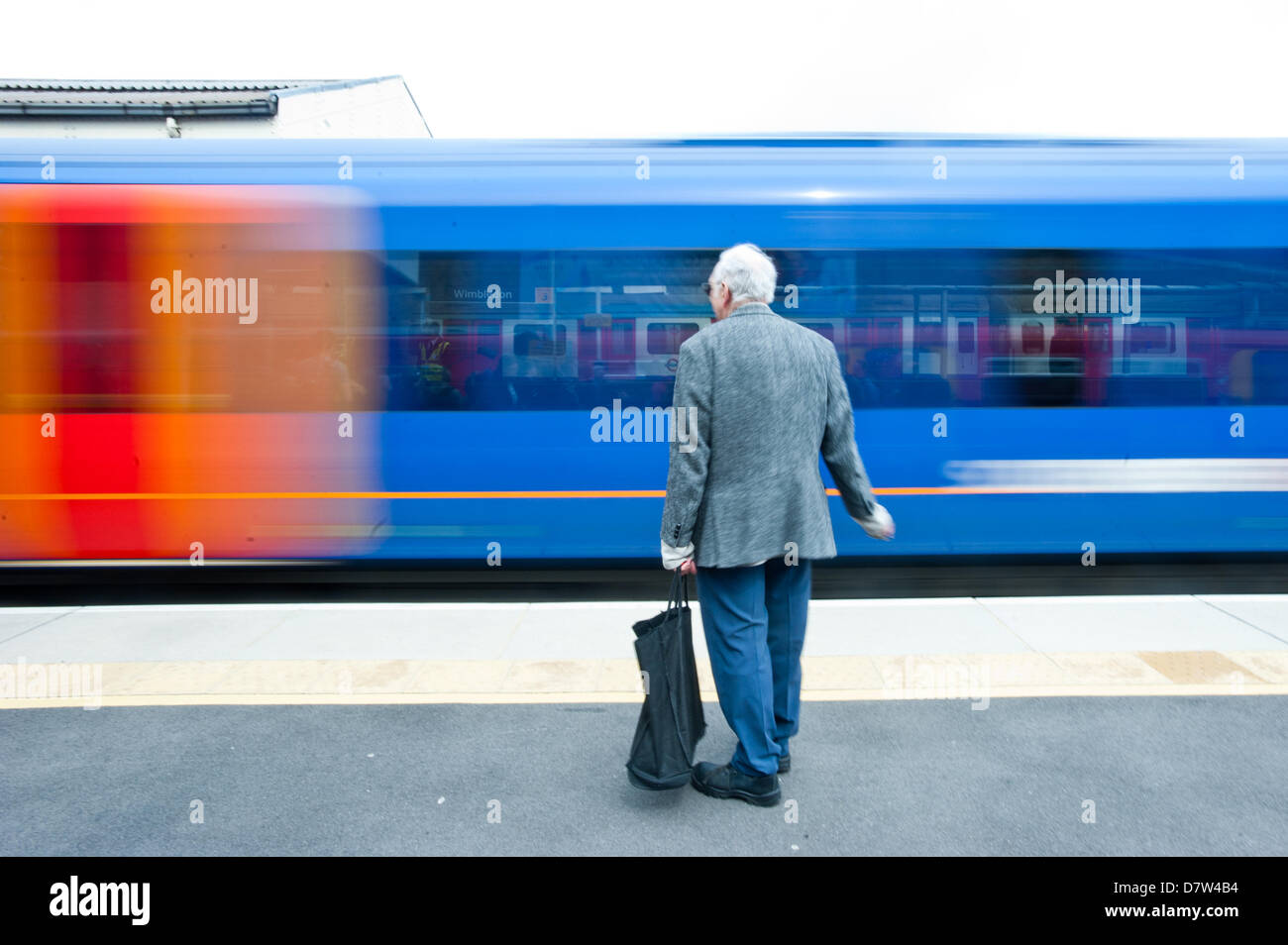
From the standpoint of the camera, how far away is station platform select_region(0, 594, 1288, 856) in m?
2.65

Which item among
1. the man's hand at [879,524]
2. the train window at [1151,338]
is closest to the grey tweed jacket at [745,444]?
the man's hand at [879,524]

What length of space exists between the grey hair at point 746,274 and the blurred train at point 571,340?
8.06 ft

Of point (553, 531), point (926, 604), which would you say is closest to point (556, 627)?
point (553, 531)

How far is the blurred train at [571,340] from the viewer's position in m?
5.29

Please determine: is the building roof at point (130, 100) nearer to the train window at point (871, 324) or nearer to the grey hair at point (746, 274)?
the train window at point (871, 324)

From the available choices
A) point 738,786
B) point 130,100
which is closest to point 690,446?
point 738,786

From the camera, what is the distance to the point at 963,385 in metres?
5.39

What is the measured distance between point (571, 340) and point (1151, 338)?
3615mm

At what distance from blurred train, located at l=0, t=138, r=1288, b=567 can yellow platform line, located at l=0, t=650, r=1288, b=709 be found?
1439mm

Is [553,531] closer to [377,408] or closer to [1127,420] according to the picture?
[377,408]

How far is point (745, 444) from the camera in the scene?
2.74 meters

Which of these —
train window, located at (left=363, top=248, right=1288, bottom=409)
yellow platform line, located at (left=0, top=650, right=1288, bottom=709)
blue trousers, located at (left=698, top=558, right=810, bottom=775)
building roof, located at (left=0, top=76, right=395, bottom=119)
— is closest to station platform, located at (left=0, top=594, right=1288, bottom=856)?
yellow platform line, located at (left=0, top=650, right=1288, bottom=709)

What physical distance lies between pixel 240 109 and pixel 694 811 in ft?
57.3

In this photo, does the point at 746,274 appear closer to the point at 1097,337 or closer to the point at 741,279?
the point at 741,279
